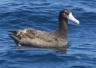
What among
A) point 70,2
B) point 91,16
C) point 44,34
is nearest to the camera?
point 44,34

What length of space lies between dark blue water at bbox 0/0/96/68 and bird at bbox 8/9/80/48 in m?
0.31

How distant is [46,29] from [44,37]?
2.22m

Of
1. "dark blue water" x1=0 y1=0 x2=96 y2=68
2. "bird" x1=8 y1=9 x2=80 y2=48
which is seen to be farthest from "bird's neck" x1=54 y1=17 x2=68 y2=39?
"dark blue water" x1=0 y1=0 x2=96 y2=68

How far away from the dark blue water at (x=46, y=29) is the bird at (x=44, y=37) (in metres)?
0.31

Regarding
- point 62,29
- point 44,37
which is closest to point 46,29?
point 62,29

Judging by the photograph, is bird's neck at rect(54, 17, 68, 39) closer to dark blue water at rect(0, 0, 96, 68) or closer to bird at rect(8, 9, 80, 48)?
bird at rect(8, 9, 80, 48)

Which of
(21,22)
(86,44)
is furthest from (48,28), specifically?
(86,44)

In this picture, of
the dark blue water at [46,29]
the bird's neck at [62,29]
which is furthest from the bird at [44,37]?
the dark blue water at [46,29]

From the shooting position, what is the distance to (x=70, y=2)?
23.7 meters

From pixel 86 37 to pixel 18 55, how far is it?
3.47 metres

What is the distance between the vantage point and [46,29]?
19.8 metres

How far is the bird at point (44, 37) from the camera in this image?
17641 millimetres

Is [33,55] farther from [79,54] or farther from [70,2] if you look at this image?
[70,2]

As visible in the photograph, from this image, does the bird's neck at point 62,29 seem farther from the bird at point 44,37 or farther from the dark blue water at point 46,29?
the dark blue water at point 46,29
